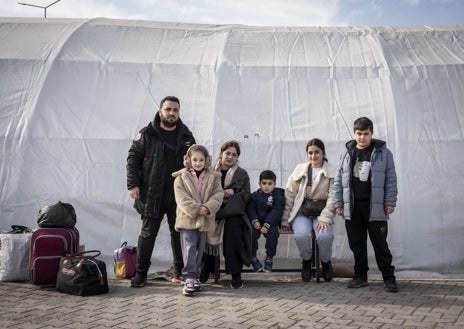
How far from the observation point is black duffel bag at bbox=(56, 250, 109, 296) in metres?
5.07

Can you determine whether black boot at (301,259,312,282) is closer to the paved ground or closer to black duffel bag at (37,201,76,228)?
the paved ground

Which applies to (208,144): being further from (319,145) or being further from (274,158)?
(319,145)

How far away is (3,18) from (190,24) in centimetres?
310

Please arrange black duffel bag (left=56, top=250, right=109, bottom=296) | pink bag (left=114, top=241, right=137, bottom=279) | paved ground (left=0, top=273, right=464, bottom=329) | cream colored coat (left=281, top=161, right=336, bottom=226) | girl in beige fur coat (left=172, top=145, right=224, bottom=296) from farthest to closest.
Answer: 1. pink bag (left=114, top=241, right=137, bottom=279)
2. cream colored coat (left=281, top=161, right=336, bottom=226)
3. girl in beige fur coat (left=172, top=145, right=224, bottom=296)
4. black duffel bag (left=56, top=250, right=109, bottom=296)
5. paved ground (left=0, top=273, right=464, bottom=329)

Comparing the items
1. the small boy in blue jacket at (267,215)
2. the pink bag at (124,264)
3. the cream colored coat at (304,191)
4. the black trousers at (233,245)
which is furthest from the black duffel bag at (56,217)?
the cream colored coat at (304,191)

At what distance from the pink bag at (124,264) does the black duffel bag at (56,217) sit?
0.70 meters

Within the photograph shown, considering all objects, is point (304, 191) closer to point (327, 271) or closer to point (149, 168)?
point (327, 271)

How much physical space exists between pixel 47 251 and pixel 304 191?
2.94m

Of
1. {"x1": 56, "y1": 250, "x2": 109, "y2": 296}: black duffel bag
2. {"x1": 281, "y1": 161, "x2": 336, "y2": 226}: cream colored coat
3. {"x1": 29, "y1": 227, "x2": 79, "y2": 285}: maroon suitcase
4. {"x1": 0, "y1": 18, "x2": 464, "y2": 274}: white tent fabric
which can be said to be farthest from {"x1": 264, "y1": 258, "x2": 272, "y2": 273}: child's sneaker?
{"x1": 29, "y1": 227, "x2": 79, "y2": 285}: maroon suitcase

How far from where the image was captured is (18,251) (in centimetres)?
578

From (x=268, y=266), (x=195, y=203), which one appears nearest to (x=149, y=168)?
(x=195, y=203)

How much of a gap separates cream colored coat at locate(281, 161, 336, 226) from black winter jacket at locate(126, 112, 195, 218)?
1415 millimetres

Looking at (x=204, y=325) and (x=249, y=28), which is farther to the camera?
(x=249, y=28)

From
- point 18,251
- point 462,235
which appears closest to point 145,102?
point 18,251
